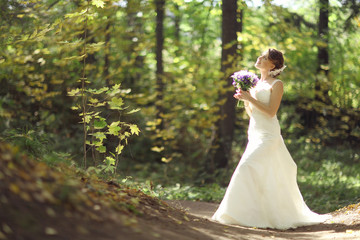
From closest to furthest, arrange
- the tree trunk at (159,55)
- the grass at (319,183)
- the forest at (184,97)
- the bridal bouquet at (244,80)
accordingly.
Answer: the bridal bouquet at (244,80) → the grass at (319,183) → the forest at (184,97) → the tree trunk at (159,55)

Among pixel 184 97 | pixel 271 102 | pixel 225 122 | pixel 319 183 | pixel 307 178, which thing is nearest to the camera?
pixel 271 102

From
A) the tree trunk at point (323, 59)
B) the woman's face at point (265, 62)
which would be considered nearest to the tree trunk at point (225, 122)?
the tree trunk at point (323, 59)

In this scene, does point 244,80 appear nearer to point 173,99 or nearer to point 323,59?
point 173,99

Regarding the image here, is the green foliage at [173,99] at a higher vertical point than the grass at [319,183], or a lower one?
higher

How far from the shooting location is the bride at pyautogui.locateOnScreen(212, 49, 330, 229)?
20.0ft

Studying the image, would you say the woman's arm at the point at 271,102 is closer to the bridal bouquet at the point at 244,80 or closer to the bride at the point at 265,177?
the bride at the point at 265,177

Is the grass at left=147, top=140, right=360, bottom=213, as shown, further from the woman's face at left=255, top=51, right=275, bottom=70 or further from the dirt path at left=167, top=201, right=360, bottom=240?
the woman's face at left=255, top=51, right=275, bottom=70

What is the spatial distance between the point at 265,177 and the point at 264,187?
0.47ft

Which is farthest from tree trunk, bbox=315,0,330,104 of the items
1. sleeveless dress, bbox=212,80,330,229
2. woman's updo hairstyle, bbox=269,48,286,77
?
sleeveless dress, bbox=212,80,330,229

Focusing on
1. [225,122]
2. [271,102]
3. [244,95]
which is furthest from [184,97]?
[271,102]

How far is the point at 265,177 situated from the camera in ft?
20.4

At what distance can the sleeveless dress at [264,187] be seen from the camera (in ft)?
20.0

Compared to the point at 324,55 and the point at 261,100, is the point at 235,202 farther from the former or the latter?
the point at 324,55

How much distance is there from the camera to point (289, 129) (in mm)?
15500
